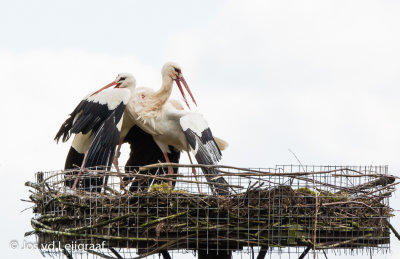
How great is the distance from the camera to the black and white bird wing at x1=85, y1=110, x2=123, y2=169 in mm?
8219

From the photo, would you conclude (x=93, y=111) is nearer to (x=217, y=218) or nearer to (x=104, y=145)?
(x=104, y=145)

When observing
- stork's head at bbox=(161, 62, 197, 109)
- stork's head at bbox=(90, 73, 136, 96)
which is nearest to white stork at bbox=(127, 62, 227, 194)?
stork's head at bbox=(161, 62, 197, 109)

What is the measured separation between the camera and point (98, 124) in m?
8.64

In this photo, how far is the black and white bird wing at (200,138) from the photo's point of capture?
27.5 ft

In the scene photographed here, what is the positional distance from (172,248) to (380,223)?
1.84m

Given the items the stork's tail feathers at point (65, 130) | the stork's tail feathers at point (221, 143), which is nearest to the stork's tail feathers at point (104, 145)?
the stork's tail feathers at point (65, 130)

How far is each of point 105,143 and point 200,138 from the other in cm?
99

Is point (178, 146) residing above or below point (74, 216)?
above

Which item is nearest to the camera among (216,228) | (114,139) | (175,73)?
(216,228)

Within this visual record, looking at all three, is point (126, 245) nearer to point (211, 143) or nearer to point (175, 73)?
point (211, 143)

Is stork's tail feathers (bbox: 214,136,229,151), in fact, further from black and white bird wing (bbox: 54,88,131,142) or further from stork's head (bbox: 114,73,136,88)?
black and white bird wing (bbox: 54,88,131,142)

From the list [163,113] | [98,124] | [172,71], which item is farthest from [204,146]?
[172,71]

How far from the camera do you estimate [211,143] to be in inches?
341

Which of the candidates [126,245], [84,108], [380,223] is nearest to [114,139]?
→ [84,108]
